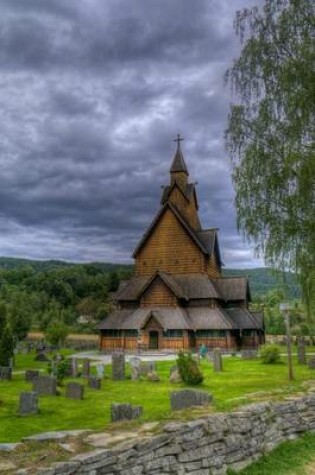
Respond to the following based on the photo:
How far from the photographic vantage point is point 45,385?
18.0 metres

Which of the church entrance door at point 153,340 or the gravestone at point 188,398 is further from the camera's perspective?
the church entrance door at point 153,340

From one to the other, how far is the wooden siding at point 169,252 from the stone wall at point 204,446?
35.5 meters

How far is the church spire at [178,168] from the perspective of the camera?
164 feet

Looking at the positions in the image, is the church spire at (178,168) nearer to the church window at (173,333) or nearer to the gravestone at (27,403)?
the church window at (173,333)

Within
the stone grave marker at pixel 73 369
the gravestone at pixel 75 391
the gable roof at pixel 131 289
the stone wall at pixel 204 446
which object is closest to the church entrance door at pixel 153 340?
the gable roof at pixel 131 289

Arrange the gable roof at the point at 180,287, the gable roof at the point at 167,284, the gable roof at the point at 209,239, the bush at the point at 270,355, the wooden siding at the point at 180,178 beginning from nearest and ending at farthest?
the bush at the point at 270,355 < the gable roof at the point at 167,284 < the gable roof at the point at 180,287 < the gable roof at the point at 209,239 < the wooden siding at the point at 180,178

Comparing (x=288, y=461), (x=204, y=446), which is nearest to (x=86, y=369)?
(x=288, y=461)

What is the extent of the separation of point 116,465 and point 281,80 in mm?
13929

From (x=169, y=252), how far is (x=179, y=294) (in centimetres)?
569

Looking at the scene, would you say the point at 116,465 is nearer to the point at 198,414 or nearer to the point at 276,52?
the point at 198,414

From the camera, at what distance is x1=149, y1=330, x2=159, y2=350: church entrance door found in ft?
132

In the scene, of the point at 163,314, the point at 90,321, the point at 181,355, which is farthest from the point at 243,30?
the point at 90,321

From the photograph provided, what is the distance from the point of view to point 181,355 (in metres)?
19.6

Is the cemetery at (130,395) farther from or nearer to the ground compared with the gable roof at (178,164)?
nearer to the ground
